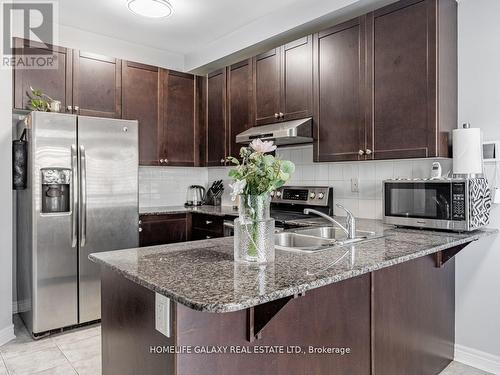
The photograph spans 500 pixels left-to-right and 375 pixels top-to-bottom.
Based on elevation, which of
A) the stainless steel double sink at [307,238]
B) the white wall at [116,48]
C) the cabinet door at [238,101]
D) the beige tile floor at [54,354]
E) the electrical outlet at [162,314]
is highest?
the white wall at [116,48]

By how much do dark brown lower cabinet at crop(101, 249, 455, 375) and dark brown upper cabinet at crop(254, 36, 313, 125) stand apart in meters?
1.56

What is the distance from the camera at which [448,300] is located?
2422 mm

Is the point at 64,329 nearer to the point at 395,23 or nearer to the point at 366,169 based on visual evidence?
the point at 366,169

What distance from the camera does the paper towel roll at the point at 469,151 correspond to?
7.23 ft

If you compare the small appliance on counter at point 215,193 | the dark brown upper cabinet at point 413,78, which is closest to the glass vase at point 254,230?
the dark brown upper cabinet at point 413,78

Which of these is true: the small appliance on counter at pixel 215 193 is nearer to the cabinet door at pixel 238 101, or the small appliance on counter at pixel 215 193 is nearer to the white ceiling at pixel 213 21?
the cabinet door at pixel 238 101

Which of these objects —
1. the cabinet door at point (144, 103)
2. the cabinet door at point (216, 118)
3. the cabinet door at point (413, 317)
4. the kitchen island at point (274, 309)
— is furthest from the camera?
the cabinet door at point (216, 118)

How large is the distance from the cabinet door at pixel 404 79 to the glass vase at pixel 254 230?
4.47 ft

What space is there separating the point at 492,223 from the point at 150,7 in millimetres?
2848

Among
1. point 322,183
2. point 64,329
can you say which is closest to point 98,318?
point 64,329

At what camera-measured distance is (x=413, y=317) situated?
2.07 metres

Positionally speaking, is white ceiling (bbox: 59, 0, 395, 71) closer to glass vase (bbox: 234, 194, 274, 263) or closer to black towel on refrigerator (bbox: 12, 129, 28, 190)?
black towel on refrigerator (bbox: 12, 129, 28, 190)

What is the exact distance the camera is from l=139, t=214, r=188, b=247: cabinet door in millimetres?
3488

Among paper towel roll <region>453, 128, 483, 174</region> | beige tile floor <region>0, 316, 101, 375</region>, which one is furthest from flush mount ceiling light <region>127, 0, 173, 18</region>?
beige tile floor <region>0, 316, 101, 375</region>
